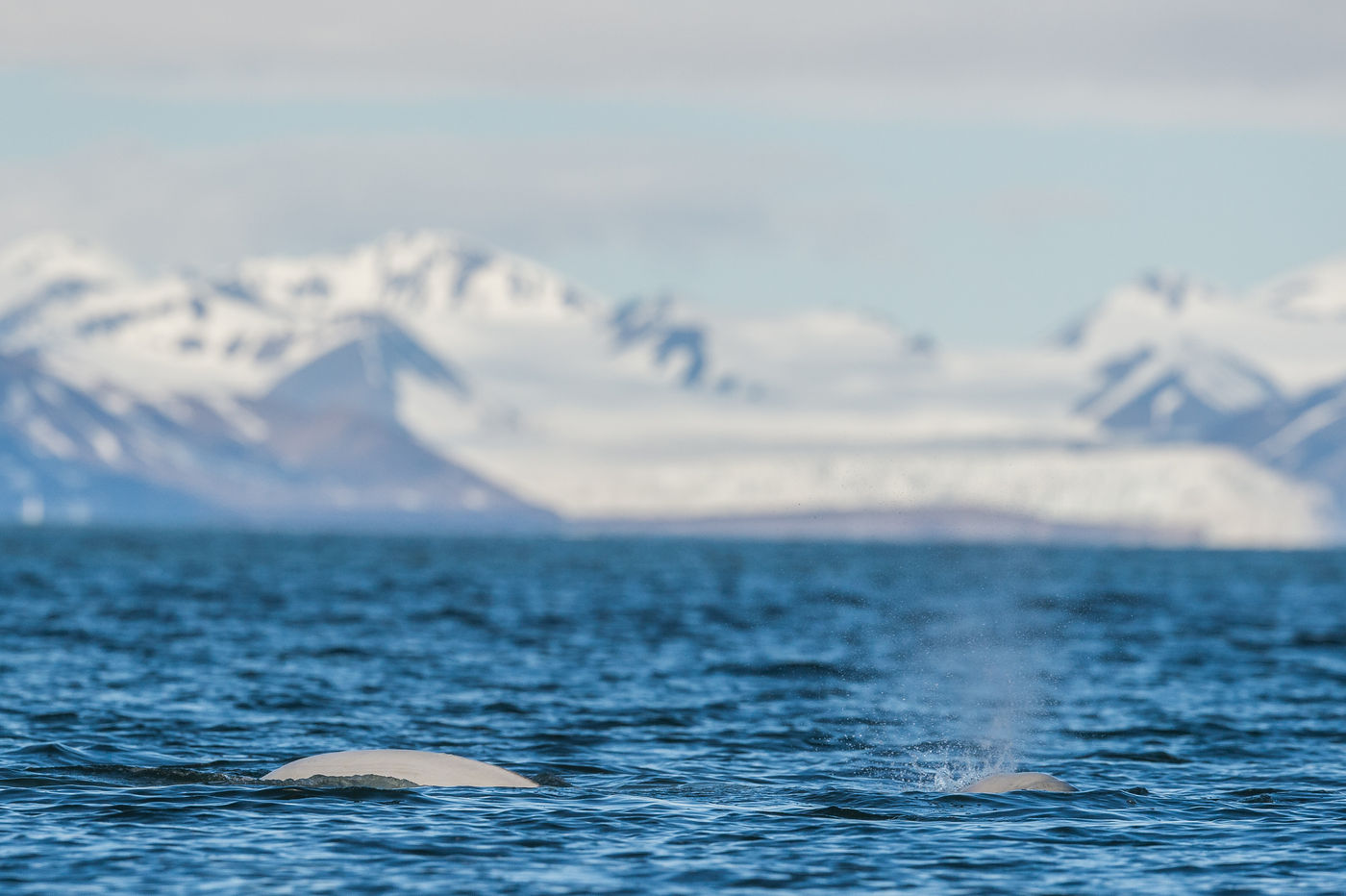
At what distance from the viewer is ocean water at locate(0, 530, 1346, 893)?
2948 centimetres

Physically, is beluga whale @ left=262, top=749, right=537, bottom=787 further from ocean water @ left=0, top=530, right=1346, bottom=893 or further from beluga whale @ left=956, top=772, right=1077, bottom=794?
beluga whale @ left=956, top=772, right=1077, bottom=794

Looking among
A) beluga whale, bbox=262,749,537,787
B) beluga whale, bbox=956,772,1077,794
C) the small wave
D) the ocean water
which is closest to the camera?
the ocean water

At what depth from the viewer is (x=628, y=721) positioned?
4697cm

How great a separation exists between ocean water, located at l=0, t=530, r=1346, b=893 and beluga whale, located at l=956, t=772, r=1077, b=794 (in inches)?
18.9

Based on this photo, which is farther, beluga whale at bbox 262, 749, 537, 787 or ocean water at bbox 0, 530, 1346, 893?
beluga whale at bbox 262, 749, 537, 787

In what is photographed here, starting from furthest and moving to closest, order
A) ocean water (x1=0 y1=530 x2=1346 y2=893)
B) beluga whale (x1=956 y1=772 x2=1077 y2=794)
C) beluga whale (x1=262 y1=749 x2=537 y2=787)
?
beluga whale (x1=956 y1=772 x2=1077 y2=794), beluga whale (x1=262 y1=749 x2=537 y2=787), ocean water (x1=0 y1=530 x2=1346 y2=893)

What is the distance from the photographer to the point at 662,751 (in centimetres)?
4197

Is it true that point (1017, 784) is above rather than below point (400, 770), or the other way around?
below

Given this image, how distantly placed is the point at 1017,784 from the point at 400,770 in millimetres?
10348

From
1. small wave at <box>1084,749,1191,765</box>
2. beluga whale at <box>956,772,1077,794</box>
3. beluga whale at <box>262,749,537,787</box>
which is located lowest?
small wave at <box>1084,749,1191,765</box>

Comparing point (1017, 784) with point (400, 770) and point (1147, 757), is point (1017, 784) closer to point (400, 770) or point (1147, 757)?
point (1147, 757)

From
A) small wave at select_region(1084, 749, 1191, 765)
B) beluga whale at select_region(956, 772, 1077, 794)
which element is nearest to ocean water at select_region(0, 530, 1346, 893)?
small wave at select_region(1084, 749, 1191, 765)

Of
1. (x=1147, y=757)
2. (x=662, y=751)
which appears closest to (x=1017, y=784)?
(x=1147, y=757)

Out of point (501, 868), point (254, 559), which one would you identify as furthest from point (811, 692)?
point (254, 559)
